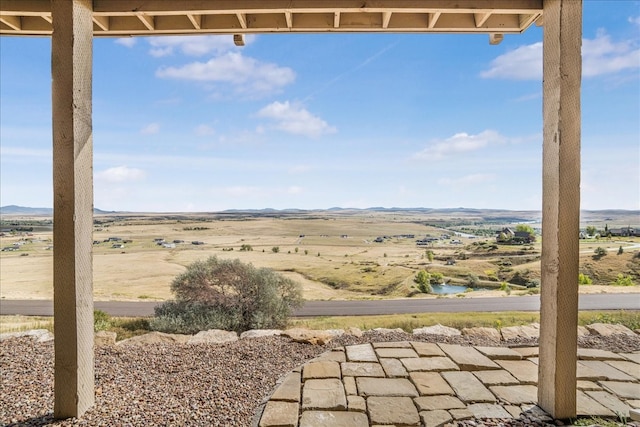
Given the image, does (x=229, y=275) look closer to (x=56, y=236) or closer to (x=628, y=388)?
(x=56, y=236)

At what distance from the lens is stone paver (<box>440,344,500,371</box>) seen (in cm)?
277

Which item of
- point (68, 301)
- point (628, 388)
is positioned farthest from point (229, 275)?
point (628, 388)

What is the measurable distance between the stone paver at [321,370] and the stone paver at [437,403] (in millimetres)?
676

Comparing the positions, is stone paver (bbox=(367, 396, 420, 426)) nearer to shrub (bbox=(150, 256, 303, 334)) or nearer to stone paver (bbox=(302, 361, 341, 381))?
stone paver (bbox=(302, 361, 341, 381))

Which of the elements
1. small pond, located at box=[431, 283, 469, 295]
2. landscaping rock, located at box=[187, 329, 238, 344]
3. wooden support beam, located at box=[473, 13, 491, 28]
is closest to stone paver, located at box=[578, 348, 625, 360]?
wooden support beam, located at box=[473, 13, 491, 28]

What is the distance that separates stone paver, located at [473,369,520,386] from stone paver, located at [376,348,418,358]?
591 mm

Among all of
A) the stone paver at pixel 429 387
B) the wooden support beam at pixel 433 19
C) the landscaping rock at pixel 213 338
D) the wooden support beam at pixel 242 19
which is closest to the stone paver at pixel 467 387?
the stone paver at pixel 429 387

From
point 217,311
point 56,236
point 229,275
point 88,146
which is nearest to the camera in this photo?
point 56,236

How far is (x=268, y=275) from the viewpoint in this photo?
6613mm

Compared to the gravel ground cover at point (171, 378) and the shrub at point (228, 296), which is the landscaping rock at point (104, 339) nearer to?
the gravel ground cover at point (171, 378)

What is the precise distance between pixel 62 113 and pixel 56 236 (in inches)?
28.5

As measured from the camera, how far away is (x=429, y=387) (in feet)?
7.93

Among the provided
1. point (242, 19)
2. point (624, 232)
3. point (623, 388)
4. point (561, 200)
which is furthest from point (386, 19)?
point (624, 232)

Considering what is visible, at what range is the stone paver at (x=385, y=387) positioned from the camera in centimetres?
234
